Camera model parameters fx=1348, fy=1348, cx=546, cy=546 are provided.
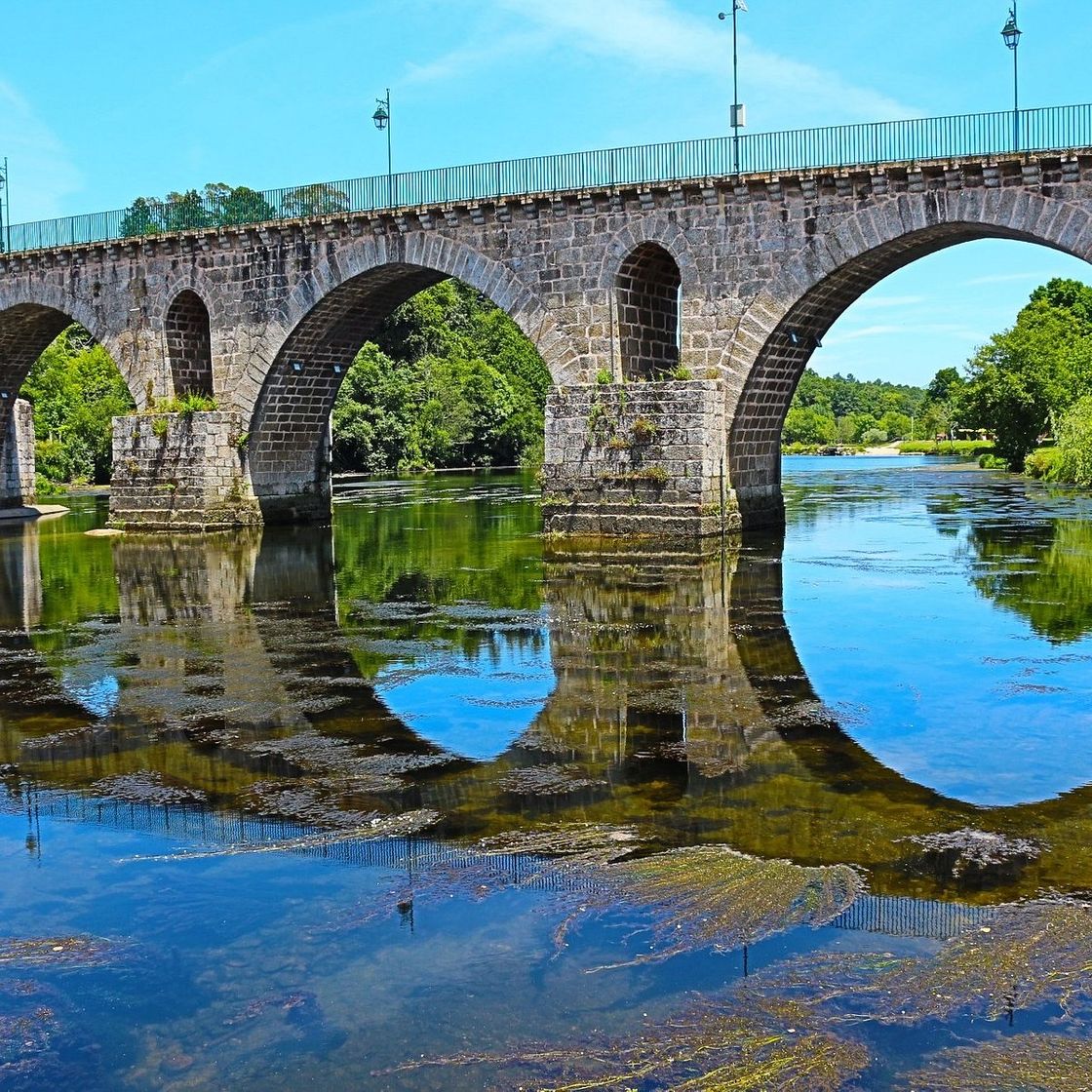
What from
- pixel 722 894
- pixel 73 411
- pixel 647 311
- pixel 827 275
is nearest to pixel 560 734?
pixel 722 894

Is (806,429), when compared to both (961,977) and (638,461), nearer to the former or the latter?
(638,461)

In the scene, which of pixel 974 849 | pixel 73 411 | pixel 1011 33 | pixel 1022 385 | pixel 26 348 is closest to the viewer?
pixel 974 849

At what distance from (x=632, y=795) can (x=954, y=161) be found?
18.2 m

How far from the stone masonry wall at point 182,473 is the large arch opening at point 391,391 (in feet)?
1.74

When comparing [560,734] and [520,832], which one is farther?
[560,734]

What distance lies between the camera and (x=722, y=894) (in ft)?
23.1

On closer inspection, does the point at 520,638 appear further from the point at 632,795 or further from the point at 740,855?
the point at 740,855

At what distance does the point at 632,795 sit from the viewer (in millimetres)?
9031

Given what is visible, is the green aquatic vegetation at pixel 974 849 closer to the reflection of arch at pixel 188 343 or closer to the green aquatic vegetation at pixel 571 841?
the green aquatic vegetation at pixel 571 841

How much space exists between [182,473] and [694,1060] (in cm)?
3100

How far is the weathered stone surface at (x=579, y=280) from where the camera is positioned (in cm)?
2472

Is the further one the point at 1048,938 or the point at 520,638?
the point at 520,638

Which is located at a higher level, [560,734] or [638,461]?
[638,461]

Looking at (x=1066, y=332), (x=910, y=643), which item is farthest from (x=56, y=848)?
(x=1066, y=332)
